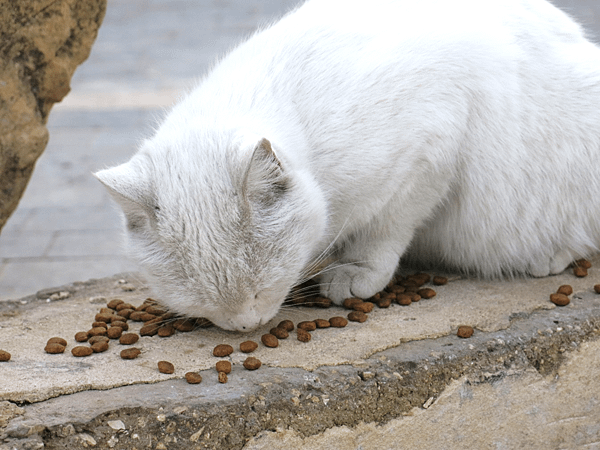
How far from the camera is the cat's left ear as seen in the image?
187 centimetres

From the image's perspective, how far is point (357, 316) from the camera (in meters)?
2.40

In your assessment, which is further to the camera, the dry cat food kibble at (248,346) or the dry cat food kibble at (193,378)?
the dry cat food kibble at (248,346)

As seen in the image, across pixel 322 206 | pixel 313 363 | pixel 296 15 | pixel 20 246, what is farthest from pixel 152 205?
pixel 20 246

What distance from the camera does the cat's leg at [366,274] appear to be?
2521 mm

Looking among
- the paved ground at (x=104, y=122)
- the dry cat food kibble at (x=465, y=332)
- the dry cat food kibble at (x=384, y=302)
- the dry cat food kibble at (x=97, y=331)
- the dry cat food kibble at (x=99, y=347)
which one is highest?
the dry cat food kibble at (x=465, y=332)

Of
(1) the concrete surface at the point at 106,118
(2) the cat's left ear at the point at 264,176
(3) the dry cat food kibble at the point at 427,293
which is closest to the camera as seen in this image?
(2) the cat's left ear at the point at 264,176

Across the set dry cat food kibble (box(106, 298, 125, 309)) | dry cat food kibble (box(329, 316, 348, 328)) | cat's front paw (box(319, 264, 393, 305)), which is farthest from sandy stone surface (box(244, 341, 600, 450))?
dry cat food kibble (box(106, 298, 125, 309))

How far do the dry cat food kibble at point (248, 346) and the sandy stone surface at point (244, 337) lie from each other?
2cm

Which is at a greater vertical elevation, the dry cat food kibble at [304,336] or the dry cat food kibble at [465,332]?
the dry cat food kibble at [465,332]

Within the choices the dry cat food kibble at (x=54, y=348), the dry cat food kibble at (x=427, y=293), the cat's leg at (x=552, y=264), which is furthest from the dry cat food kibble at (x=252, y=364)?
the cat's leg at (x=552, y=264)

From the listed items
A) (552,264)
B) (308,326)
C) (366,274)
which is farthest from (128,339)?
(552,264)

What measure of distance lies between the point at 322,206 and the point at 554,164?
0.96 meters

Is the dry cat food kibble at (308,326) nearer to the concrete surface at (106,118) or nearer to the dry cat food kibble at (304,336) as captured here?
the dry cat food kibble at (304,336)

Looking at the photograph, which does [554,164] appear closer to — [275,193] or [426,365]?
[426,365]
